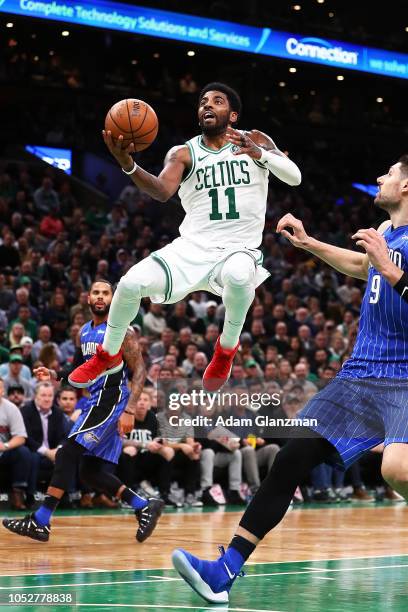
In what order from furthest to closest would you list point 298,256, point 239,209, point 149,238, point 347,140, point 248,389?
point 347,140, point 298,256, point 149,238, point 248,389, point 239,209

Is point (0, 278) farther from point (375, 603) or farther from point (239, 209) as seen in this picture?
point (375, 603)

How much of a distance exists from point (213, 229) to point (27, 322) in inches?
360

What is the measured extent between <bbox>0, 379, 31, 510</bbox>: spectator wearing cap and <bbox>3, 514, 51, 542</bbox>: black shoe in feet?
10.4

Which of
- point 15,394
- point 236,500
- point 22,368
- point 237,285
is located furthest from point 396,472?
point 236,500

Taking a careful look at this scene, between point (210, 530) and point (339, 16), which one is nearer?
point (210, 530)

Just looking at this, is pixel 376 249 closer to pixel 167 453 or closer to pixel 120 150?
pixel 120 150

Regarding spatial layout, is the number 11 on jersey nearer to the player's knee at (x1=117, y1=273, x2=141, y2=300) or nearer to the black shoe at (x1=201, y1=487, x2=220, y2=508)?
the player's knee at (x1=117, y1=273, x2=141, y2=300)

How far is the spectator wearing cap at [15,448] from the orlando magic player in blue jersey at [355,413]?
22.9 feet

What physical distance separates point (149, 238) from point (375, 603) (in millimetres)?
15782

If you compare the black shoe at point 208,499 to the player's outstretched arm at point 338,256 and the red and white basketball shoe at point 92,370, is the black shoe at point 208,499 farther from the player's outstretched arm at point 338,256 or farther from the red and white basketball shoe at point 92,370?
the player's outstretched arm at point 338,256

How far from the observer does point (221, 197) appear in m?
7.32

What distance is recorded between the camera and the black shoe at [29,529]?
9.46 m

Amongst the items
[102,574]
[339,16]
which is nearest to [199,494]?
[102,574]

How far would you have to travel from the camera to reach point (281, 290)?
72.5 ft
